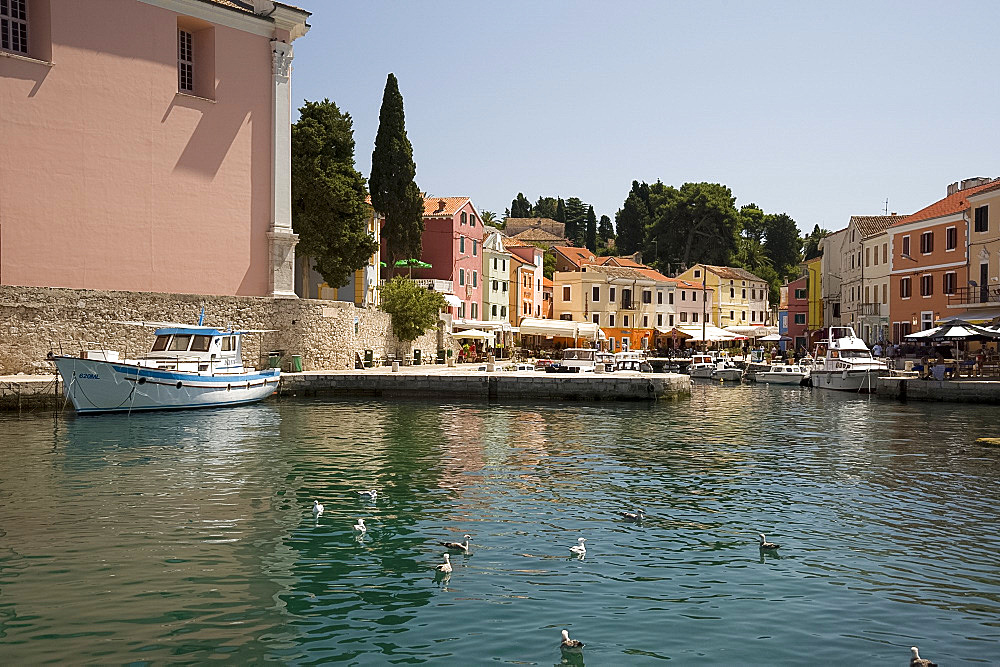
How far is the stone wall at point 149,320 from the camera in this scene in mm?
29438

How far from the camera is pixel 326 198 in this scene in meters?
41.3

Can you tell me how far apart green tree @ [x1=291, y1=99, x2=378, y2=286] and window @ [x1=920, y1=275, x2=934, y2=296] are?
30.0 metres

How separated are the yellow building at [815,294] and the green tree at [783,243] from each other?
4070 cm

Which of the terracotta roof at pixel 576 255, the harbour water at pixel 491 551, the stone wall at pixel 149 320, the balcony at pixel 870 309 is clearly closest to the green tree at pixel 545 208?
the terracotta roof at pixel 576 255

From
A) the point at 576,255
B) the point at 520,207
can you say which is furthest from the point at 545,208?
the point at 576,255

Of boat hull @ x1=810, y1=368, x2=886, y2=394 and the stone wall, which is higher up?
the stone wall

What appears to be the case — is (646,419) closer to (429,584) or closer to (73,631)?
(429,584)

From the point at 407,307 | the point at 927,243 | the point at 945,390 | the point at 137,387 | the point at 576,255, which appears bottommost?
the point at 945,390

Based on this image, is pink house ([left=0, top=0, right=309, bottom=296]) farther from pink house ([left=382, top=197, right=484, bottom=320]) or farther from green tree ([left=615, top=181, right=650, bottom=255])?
green tree ([left=615, top=181, right=650, bottom=255])

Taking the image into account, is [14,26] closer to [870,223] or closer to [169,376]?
[169,376]

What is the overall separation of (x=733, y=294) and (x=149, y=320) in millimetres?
70310

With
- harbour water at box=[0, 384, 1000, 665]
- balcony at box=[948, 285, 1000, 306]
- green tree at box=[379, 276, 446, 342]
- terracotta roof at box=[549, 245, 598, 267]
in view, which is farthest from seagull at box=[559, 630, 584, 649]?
terracotta roof at box=[549, 245, 598, 267]

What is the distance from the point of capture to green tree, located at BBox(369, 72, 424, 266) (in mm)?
49750

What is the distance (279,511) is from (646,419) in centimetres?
1659
